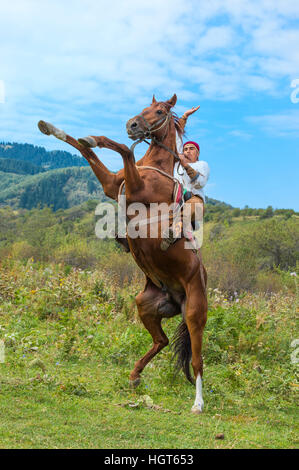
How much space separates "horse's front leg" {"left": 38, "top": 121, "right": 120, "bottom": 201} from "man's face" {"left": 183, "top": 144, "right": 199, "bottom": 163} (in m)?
1.01

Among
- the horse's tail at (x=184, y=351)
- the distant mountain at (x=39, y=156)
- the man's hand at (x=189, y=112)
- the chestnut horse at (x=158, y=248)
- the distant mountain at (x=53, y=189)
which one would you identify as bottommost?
the horse's tail at (x=184, y=351)

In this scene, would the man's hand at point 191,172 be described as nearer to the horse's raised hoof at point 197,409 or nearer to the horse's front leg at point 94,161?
the horse's front leg at point 94,161

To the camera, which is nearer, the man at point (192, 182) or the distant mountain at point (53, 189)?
the man at point (192, 182)

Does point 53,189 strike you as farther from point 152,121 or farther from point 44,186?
point 152,121

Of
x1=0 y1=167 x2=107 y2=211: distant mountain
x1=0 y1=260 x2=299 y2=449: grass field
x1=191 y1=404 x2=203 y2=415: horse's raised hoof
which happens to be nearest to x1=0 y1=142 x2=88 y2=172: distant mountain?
x1=0 y1=167 x2=107 y2=211: distant mountain

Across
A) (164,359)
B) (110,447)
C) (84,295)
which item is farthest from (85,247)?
(110,447)

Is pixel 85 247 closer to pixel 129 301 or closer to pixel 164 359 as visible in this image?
pixel 129 301

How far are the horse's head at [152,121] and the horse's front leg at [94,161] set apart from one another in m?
0.42

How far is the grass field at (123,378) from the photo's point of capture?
4.22 metres

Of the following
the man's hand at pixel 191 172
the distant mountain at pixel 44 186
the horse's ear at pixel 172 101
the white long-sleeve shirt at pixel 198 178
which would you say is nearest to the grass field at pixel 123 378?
the white long-sleeve shirt at pixel 198 178

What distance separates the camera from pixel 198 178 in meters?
5.38

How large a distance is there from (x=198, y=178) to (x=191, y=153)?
49 centimetres

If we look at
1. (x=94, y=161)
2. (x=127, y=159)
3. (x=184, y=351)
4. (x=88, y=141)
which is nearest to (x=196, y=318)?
(x=184, y=351)

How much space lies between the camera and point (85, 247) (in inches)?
750
